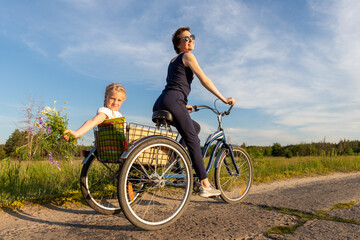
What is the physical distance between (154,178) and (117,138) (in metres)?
0.59

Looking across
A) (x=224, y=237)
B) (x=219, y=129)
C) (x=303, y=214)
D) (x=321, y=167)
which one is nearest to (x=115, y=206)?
(x=224, y=237)

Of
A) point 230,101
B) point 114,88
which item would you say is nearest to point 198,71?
point 230,101

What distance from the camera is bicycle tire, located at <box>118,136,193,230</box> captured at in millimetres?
2527

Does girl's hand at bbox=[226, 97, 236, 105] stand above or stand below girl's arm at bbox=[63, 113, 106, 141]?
above

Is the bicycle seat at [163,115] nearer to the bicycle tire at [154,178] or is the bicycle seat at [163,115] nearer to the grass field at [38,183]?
the bicycle tire at [154,178]

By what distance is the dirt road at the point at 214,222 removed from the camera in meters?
2.48

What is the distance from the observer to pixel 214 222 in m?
2.81

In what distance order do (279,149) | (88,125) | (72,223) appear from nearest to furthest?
(88,125) → (72,223) → (279,149)

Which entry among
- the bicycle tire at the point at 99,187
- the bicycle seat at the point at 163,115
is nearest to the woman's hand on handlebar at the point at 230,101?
the bicycle seat at the point at 163,115

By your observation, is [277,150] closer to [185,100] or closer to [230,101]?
[230,101]

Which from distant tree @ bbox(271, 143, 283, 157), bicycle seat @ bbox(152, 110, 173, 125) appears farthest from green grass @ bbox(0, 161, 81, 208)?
distant tree @ bbox(271, 143, 283, 157)

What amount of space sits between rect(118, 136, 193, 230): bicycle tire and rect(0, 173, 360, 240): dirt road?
13 centimetres

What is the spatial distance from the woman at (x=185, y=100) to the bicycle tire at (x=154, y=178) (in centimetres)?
21

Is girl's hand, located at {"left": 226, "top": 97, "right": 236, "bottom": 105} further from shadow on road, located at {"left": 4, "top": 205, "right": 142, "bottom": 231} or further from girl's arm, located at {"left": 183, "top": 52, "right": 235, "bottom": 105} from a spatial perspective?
shadow on road, located at {"left": 4, "top": 205, "right": 142, "bottom": 231}
